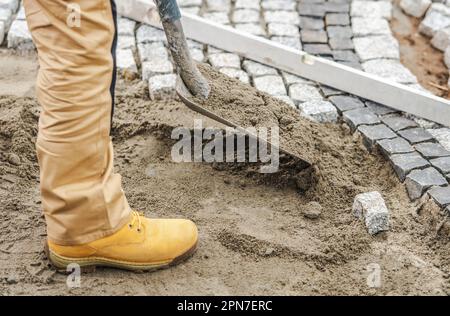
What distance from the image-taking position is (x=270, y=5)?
5.80 metres

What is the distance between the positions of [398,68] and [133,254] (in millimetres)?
2717

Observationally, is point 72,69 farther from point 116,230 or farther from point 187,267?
point 187,267

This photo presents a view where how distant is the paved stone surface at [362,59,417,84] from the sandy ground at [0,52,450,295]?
0.73m

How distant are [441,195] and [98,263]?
1.88 m

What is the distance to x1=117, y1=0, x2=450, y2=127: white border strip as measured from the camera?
179 inches

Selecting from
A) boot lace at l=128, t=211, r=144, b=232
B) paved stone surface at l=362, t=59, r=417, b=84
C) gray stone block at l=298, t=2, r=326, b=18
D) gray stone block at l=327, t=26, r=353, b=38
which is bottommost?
boot lace at l=128, t=211, r=144, b=232

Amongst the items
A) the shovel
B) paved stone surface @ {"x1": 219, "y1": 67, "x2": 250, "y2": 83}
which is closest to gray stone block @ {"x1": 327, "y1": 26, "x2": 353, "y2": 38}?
paved stone surface @ {"x1": 219, "y1": 67, "x2": 250, "y2": 83}

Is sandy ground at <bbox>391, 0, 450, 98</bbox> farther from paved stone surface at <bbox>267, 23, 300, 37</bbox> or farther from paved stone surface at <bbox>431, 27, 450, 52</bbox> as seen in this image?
paved stone surface at <bbox>267, 23, 300, 37</bbox>

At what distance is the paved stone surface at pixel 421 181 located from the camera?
3.93 m

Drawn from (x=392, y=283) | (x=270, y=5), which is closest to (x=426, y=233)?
(x=392, y=283)

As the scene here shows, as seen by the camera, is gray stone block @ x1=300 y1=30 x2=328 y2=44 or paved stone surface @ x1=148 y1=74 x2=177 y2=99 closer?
paved stone surface @ x1=148 y1=74 x2=177 y2=99

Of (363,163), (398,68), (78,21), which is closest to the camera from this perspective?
(78,21)

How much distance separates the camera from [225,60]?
512cm

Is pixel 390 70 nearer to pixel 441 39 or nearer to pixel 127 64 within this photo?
pixel 441 39
